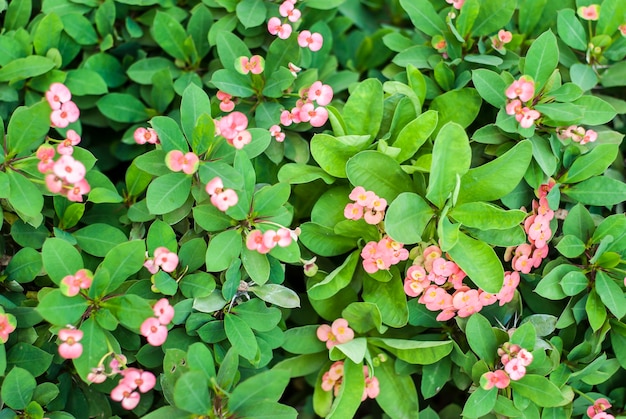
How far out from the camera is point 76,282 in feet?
4.85

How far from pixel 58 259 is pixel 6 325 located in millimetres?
205

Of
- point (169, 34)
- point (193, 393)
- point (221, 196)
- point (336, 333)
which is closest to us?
point (193, 393)

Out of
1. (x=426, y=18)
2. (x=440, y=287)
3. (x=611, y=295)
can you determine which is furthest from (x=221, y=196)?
(x=611, y=295)

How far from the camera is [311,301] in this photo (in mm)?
1780

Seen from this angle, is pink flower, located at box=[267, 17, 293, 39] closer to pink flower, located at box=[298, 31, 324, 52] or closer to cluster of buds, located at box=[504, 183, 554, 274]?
pink flower, located at box=[298, 31, 324, 52]

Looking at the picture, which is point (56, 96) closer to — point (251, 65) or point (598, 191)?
point (251, 65)

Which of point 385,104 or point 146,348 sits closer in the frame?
point 146,348

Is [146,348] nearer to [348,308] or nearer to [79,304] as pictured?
[79,304]

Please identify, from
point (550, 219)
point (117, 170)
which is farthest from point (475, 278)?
point (117, 170)

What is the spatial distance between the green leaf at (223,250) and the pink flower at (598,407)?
41.4 inches

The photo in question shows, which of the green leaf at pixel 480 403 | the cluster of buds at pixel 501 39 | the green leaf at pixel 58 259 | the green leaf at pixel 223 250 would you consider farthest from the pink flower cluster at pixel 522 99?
the green leaf at pixel 58 259

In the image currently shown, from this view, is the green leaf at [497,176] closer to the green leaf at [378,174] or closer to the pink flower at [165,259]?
the green leaf at [378,174]

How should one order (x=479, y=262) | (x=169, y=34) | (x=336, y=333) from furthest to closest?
(x=169, y=34) → (x=336, y=333) → (x=479, y=262)

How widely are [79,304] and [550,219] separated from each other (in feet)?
4.09
